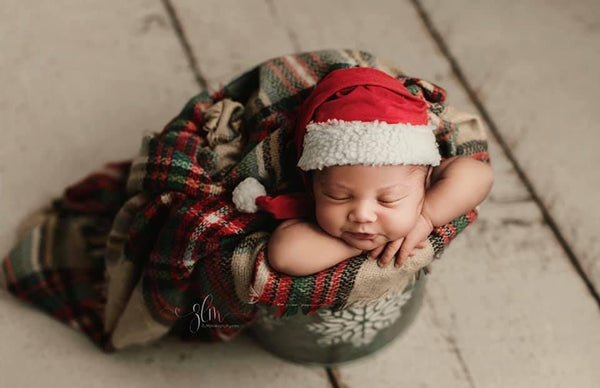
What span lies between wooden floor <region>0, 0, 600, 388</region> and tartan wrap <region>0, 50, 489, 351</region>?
68 millimetres

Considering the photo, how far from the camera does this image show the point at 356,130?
0.82 m

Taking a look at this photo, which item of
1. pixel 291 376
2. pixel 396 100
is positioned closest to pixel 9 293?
pixel 291 376

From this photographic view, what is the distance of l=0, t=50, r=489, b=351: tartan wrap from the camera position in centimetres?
90

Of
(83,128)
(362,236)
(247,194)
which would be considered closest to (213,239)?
(247,194)

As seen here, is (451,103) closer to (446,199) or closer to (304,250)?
(446,199)

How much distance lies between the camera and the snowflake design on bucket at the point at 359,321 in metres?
0.99

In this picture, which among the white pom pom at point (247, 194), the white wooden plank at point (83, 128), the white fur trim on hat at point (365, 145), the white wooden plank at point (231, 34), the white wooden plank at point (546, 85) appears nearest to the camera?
the white fur trim on hat at point (365, 145)

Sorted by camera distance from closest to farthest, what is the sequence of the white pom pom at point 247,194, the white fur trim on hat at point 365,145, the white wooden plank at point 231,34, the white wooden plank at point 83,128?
1. the white fur trim on hat at point 365,145
2. the white pom pom at point 247,194
3. the white wooden plank at point 83,128
4. the white wooden plank at point 231,34

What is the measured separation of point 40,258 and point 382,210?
63 cm

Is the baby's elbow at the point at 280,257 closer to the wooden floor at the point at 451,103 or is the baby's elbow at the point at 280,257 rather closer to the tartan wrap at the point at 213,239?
the tartan wrap at the point at 213,239

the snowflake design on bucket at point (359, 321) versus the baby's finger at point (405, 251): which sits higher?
the baby's finger at point (405, 251)

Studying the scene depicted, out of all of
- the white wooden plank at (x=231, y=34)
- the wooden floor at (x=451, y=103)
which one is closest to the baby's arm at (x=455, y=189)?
the wooden floor at (x=451, y=103)

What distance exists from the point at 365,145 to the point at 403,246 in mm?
145

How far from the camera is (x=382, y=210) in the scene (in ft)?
2.75
